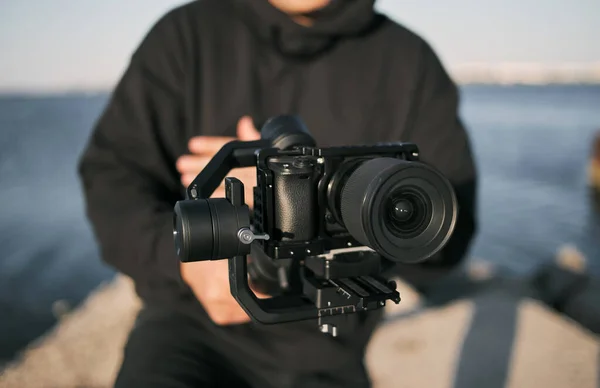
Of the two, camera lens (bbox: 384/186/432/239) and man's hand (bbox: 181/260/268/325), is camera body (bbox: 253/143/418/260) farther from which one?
man's hand (bbox: 181/260/268/325)

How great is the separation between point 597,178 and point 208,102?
81.4 ft

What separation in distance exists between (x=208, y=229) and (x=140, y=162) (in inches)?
48.9

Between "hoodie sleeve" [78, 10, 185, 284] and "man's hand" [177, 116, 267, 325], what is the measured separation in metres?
0.16

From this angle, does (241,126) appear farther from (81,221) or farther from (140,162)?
(81,221)

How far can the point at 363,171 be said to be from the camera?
127 cm

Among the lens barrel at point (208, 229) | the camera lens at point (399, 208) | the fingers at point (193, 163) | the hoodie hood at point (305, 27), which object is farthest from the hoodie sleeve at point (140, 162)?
the camera lens at point (399, 208)

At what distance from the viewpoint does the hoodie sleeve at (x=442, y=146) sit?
255 cm

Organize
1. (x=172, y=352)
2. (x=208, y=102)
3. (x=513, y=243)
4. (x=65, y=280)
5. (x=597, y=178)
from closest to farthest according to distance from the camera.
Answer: (x=172, y=352), (x=208, y=102), (x=65, y=280), (x=513, y=243), (x=597, y=178)

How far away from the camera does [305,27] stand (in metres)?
2.41

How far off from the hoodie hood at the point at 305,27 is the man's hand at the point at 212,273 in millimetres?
752

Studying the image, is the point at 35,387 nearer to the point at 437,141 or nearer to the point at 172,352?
the point at 172,352

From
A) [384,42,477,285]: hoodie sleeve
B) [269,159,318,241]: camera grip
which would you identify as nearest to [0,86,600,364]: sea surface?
[384,42,477,285]: hoodie sleeve

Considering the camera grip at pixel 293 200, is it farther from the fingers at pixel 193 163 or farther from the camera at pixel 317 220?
the fingers at pixel 193 163

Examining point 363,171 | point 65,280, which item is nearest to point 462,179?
point 363,171
